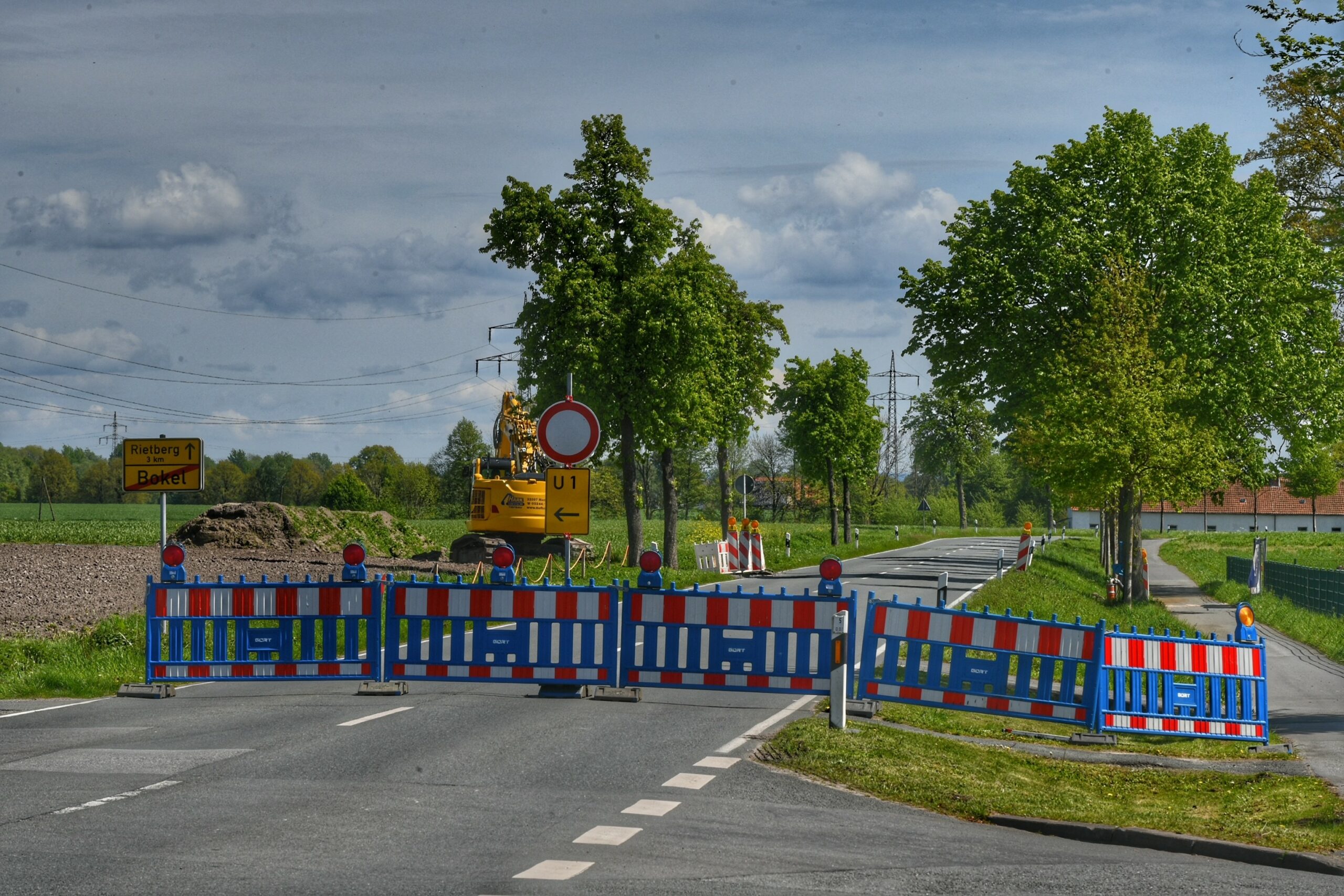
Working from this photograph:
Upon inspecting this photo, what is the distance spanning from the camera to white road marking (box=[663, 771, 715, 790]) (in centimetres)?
903

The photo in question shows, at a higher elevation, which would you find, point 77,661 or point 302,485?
point 302,485

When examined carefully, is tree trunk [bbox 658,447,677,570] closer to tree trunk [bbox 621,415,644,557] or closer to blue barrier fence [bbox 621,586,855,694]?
tree trunk [bbox 621,415,644,557]

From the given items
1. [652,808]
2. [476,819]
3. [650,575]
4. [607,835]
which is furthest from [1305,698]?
[476,819]

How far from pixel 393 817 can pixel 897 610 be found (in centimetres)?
613

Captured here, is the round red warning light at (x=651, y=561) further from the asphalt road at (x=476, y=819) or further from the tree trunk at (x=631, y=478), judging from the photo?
the tree trunk at (x=631, y=478)

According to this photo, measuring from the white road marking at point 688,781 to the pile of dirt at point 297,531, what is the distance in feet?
89.2

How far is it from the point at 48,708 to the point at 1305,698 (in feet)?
46.8

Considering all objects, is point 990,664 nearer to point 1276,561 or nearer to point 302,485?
point 1276,561

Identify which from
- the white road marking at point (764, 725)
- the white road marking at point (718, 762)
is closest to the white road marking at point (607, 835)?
the white road marking at point (718, 762)

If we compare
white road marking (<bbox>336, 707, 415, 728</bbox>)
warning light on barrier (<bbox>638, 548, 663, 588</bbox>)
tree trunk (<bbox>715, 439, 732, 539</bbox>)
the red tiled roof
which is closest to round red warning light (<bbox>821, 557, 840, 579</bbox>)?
warning light on barrier (<bbox>638, 548, 663, 588</bbox>)

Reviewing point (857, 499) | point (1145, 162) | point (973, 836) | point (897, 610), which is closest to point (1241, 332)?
point (1145, 162)

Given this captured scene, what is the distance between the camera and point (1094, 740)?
12109mm

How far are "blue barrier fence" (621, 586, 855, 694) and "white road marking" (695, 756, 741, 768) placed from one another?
7.74ft

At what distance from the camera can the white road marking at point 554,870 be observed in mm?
6523
